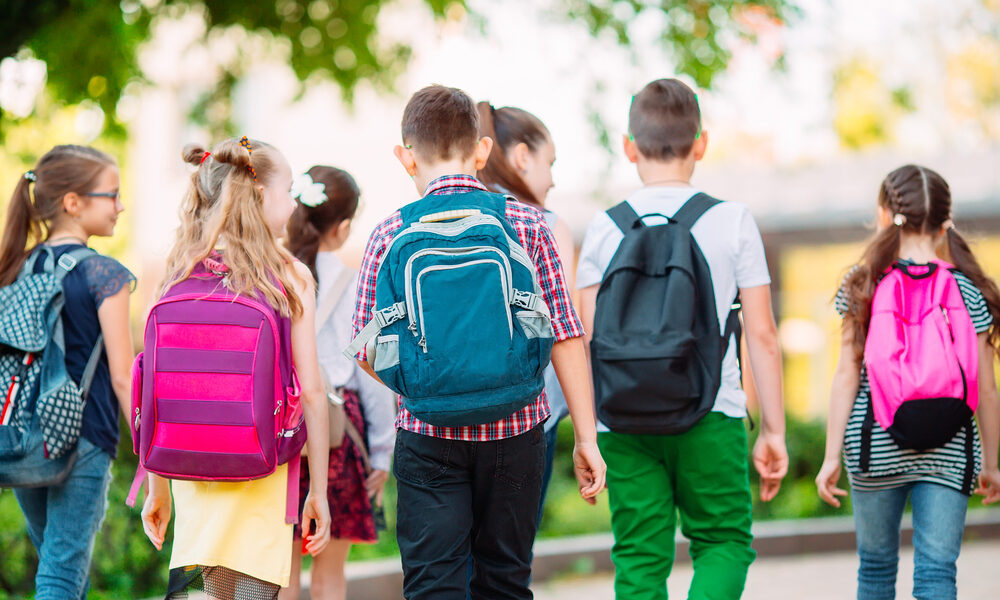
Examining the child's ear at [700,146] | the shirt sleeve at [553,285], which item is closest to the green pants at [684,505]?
the shirt sleeve at [553,285]

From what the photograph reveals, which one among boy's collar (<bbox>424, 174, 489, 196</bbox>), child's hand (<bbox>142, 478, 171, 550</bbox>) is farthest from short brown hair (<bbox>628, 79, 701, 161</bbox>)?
child's hand (<bbox>142, 478, 171, 550</bbox>)

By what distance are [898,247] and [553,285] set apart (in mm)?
1646

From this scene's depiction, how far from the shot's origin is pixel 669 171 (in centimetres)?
367

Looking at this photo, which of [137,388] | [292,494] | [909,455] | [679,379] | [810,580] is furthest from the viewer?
[810,580]

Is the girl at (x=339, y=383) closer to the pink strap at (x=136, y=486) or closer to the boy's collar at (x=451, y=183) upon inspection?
A: the pink strap at (x=136, y=486)

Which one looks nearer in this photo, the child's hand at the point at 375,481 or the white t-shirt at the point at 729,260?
the white t-shirt at the point at 729,260

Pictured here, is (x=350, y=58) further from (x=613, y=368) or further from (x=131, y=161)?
(x=131, y=161)

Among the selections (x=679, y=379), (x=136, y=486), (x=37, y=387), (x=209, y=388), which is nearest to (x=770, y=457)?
(x=679, y=379)

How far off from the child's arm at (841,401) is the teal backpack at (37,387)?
278 centimetres

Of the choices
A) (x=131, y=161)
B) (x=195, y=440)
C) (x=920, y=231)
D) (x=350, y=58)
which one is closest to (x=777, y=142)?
(x=131, y=161)

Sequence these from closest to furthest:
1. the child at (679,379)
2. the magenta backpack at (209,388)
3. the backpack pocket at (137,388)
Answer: the magenta backpack at (209,388), the backpack pocket at (137,388), the child at (679,379)

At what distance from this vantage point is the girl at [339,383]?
396 centimetres

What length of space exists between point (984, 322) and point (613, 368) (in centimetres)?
153

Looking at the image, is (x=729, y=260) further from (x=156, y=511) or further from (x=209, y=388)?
(x=156, y=511)
